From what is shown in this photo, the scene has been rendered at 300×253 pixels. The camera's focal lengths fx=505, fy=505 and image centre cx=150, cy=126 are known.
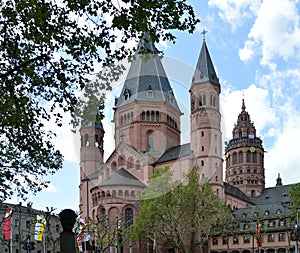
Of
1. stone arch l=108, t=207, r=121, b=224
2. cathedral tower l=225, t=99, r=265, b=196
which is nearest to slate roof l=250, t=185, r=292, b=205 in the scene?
cathedral tower l=225, t=99, r=265, b=196

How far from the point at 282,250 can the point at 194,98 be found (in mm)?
29646

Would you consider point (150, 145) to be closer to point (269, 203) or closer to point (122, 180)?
point (122, 180)

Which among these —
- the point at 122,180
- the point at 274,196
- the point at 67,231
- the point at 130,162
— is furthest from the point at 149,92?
the point at 67,231

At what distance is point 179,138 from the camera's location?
332 feet

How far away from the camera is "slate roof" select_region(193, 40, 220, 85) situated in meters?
90.1

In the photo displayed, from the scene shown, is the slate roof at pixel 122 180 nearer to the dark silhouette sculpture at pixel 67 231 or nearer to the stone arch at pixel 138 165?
the stone arch at pixel 138 165

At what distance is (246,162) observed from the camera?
126 metres

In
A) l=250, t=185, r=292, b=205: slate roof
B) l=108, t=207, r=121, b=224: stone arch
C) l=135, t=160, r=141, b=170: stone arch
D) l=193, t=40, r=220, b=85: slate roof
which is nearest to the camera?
l=108, t=207, r=121, b=224: stone arch

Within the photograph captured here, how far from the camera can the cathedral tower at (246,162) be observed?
411ft

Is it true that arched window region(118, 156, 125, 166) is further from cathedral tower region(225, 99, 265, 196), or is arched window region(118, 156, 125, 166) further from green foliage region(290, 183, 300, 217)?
green foliage region(290, 183, 300, 217)

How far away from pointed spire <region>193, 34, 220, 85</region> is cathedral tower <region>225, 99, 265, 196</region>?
126 ft

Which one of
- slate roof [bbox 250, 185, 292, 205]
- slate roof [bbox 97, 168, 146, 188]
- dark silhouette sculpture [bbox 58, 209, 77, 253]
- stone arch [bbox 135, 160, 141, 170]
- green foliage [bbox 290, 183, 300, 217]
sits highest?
stone arch [bbox 135, 160, 141, 170]

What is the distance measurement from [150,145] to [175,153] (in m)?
7.26

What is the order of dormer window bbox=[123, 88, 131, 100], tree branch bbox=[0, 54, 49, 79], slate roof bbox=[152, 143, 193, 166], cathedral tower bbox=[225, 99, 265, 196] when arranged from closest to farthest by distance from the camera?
tree branch bbox=[0, 54, 49, 79]
slate roof bbox=[152, 143, 193, 166]
dormer window bbox=[123, 88, 131, 100]
cathedral tower bbox=[225, 99, 265, 196]
